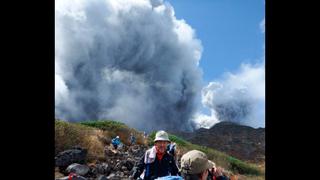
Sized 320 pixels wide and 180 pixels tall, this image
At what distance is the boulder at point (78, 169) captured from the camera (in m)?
17.2

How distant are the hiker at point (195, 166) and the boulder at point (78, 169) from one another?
12.8 meters

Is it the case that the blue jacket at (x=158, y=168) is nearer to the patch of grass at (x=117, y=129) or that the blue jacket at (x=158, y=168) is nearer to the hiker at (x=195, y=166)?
the hiker at (x=195, y=166)

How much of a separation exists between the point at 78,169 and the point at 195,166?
13.3m

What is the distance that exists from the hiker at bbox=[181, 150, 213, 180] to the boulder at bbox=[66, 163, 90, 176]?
12.8 meters

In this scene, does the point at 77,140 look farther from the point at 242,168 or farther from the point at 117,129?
the point at 242,168

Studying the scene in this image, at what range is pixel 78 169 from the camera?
690 inches

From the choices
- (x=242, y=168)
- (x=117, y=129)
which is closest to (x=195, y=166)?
(x=242, y=168)

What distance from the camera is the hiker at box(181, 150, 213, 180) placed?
15.3 ft

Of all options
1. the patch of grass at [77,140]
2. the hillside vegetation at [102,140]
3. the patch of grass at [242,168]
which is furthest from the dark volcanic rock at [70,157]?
the patch of grass at [242,168]
